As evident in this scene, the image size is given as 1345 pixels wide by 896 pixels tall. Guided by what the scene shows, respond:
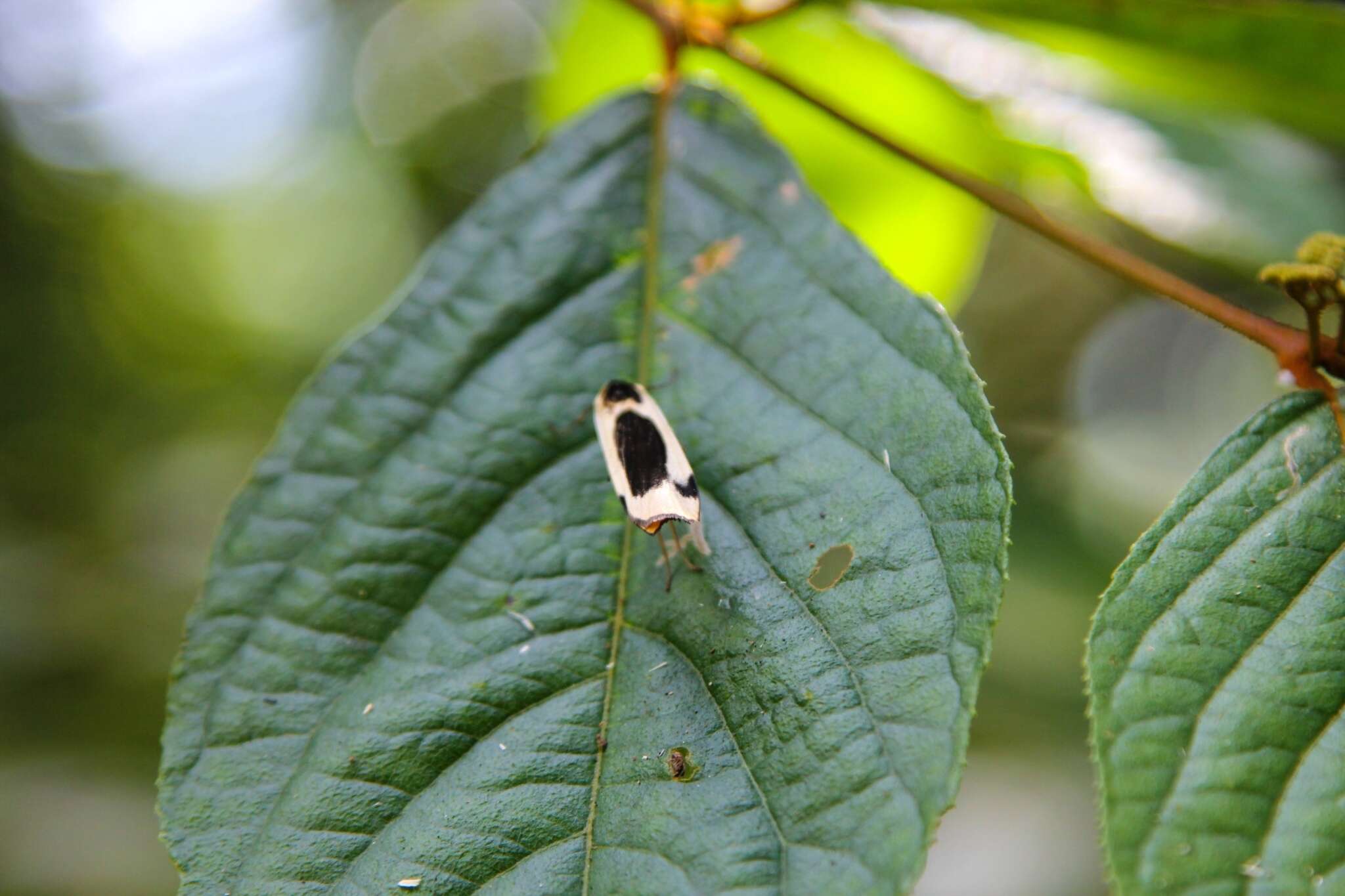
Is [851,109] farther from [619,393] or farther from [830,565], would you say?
[830,565]

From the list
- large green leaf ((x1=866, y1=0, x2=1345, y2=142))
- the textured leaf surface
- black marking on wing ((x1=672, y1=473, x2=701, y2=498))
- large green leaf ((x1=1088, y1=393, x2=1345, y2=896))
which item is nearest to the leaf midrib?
the textured leaf surface

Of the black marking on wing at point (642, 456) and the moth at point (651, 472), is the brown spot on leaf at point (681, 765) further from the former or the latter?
the black marking on wing at point (642, 456)

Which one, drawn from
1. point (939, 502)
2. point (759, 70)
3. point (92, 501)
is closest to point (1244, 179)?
point (759, 70)

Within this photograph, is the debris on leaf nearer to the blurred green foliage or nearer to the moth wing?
the moth wing

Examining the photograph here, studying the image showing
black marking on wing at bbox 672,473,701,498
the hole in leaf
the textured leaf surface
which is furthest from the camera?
black marking on wing at bbox 672,473,701,498

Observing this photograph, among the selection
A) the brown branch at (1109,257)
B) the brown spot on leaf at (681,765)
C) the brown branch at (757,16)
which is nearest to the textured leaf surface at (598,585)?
the brown spot on leaf at (681,765)

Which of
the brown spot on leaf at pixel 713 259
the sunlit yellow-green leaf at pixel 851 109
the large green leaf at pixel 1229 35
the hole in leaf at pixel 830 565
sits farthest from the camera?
the sunlit yellow-green leaf at pixel 851 109
